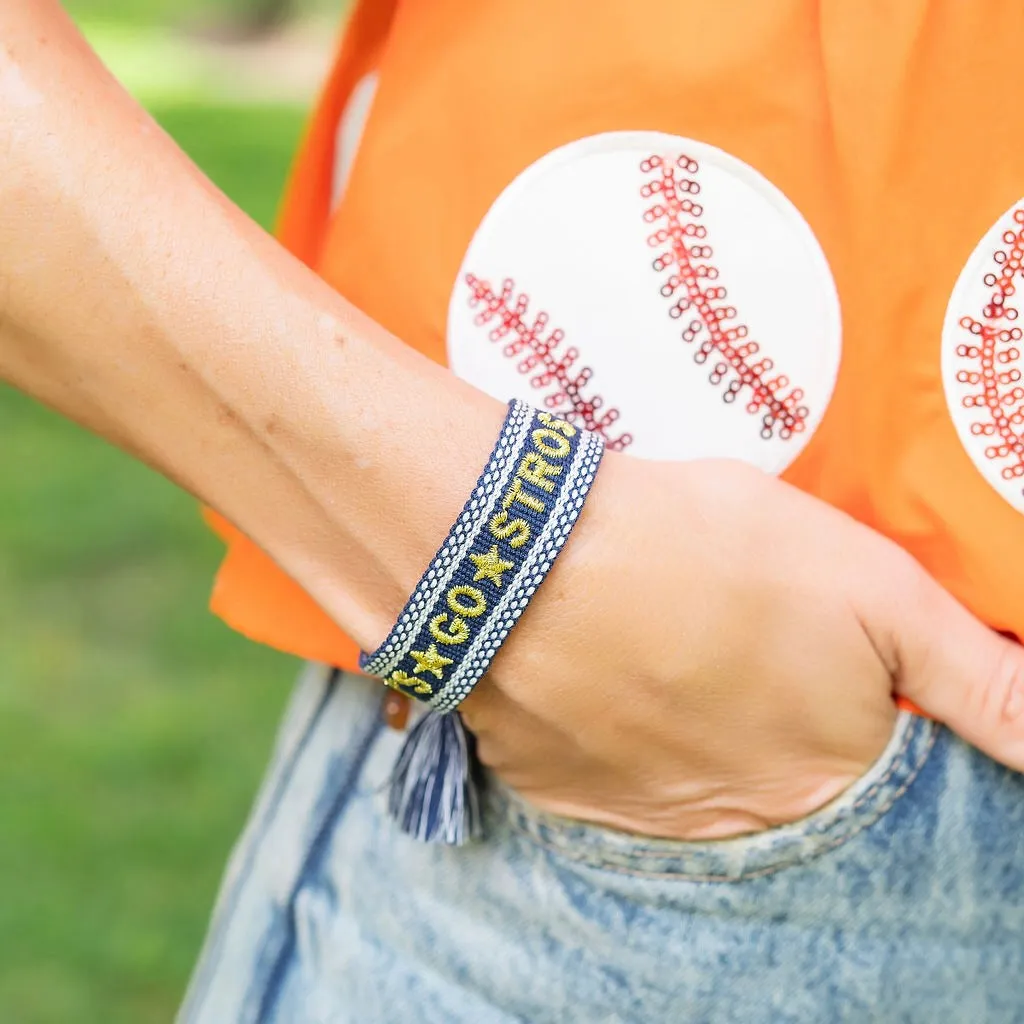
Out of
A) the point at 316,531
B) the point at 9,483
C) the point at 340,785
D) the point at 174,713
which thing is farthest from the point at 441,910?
the point at 9,483

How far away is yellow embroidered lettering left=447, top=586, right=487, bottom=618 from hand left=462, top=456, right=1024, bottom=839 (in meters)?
0.03

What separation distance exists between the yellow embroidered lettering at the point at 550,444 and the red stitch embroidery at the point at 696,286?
0.41 ft

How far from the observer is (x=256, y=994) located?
1002 mm

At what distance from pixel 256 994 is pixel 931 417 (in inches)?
24.0

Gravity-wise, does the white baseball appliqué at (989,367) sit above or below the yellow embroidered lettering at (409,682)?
above

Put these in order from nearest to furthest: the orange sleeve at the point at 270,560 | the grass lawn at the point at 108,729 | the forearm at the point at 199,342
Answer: the forearm at the point at 199,342
the orange sleeve at the point at 270,560
the grass lawn at the point at 108,729

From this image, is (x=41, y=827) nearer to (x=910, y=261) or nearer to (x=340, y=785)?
(x=340, y=785)

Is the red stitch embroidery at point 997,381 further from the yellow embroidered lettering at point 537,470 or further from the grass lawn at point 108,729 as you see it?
the grass lawn at point 108,729

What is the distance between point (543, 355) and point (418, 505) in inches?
6.0

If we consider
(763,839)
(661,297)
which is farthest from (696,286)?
(763,839)

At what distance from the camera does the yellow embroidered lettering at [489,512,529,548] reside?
762 millimetres

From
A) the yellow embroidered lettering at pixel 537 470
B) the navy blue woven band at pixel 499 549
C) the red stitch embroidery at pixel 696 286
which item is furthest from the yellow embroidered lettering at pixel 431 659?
the red stitch embroidery at pixel 696 286

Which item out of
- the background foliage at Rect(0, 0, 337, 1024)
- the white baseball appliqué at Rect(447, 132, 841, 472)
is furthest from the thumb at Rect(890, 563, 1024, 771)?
the background foliage at Rect(0, 0, 337, 1024)

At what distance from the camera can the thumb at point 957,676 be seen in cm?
82
